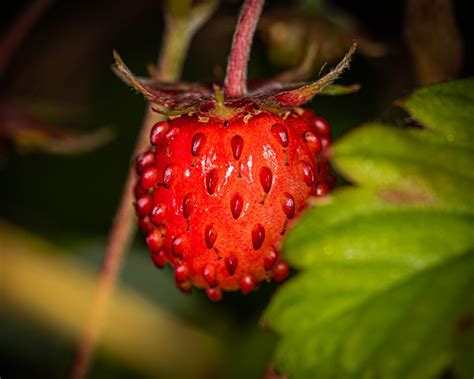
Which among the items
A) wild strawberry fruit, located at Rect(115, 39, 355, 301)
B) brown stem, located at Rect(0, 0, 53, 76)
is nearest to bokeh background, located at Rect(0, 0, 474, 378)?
brown stem, located at Rect(0, 0, 53, 76)

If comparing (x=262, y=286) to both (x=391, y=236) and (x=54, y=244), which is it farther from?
(x=391, y=236)

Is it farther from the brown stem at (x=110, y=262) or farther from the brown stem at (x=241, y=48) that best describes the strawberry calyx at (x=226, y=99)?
the brown stem at (x=110, y=262)

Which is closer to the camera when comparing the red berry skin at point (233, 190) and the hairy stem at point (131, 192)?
the red berry skin at point (233, 190)

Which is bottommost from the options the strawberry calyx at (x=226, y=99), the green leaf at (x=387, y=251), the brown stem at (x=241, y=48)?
the green leaf at (x=387, y=251)

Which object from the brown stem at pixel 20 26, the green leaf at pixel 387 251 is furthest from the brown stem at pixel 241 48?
the brown stem at pixel 20 26

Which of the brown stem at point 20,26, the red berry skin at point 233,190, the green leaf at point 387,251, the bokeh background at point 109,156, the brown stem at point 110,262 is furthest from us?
the brown stem at point 20,26

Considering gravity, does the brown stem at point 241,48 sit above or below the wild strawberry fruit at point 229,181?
above

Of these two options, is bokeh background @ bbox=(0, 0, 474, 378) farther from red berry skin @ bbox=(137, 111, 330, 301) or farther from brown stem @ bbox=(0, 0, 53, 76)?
red berry skin @ bbox=(137, 111, 330, 301)

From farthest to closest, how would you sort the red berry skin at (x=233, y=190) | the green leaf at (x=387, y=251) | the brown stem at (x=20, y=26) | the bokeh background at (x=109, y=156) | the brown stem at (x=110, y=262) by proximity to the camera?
1. the brown stem at (x=20, y=26)
2. the bokeh background at (x=109, y=156)
3. the brown stem at (x=110, y=262)
4. the red berry skin at (x=233, y=190)
5. the green leaf at (x=387, y=251)
